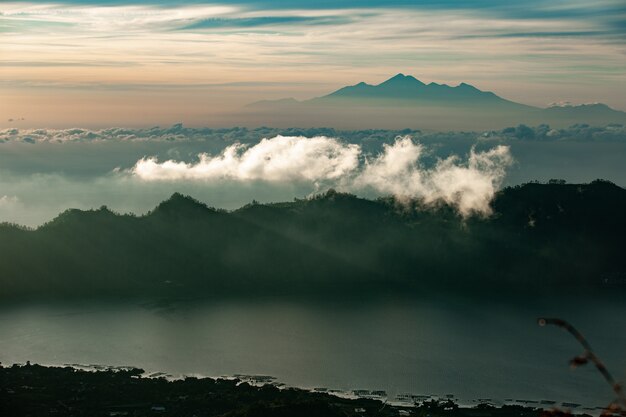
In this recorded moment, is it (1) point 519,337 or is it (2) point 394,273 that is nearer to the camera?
(1) point 519,337

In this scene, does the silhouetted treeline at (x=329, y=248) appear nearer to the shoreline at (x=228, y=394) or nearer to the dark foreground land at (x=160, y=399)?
the shoreline at (x=228, y=394)

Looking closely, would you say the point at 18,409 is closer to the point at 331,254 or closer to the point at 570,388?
the point at 570,388

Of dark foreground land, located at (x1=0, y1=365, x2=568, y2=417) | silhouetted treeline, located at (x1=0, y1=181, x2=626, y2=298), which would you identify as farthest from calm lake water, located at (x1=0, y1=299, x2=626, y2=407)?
silhouetted treeline, located at (x1=0, y1=181, x2=626, y2=298)

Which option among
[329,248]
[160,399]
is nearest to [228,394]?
[160,399]

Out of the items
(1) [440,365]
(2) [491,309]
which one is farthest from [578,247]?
(1) [440,365]

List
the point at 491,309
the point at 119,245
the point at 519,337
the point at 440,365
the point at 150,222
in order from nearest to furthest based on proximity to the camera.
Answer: the point at 440,365 < the point at 519,337 < the point at 491,309 < the point at 119,245 < the point at 150,222

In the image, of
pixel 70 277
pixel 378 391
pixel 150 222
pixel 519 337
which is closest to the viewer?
pixel 378 391
